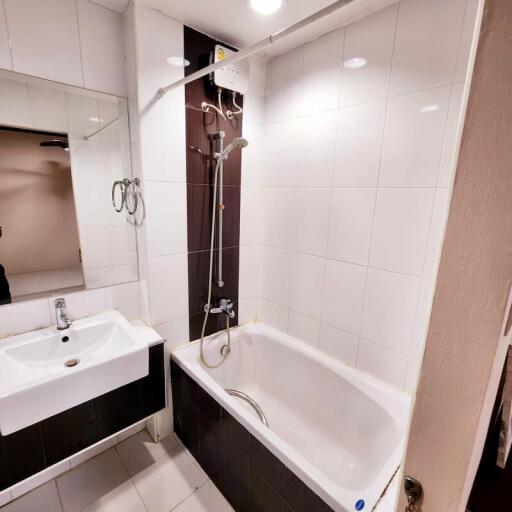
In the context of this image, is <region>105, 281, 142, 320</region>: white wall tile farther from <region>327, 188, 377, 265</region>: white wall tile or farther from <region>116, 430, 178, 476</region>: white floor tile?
<region>327, 188, 377, 265</region>: white wall tile

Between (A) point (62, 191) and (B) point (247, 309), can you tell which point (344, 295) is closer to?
(B) point (247, 309)

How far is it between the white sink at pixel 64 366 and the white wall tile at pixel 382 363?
3.72 ft

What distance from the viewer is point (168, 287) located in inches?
66.1

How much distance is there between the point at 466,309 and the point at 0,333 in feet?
5.68

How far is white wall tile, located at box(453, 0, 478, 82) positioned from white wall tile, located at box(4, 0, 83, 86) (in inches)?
64.3

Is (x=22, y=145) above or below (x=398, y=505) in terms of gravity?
above

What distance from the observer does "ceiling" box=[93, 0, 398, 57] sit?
1.29 m

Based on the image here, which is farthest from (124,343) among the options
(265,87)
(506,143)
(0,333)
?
Result: (265,87)

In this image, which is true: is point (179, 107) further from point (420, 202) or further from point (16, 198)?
point (420, 202)

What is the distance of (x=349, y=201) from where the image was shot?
1538 mm

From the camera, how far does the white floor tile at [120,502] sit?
1.41 meters

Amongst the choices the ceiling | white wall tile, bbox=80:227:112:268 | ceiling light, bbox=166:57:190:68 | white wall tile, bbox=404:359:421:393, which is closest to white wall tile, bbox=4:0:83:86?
the ceiling

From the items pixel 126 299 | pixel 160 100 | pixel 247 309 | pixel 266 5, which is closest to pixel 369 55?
pixel 266 5

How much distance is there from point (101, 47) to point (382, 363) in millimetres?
2121
